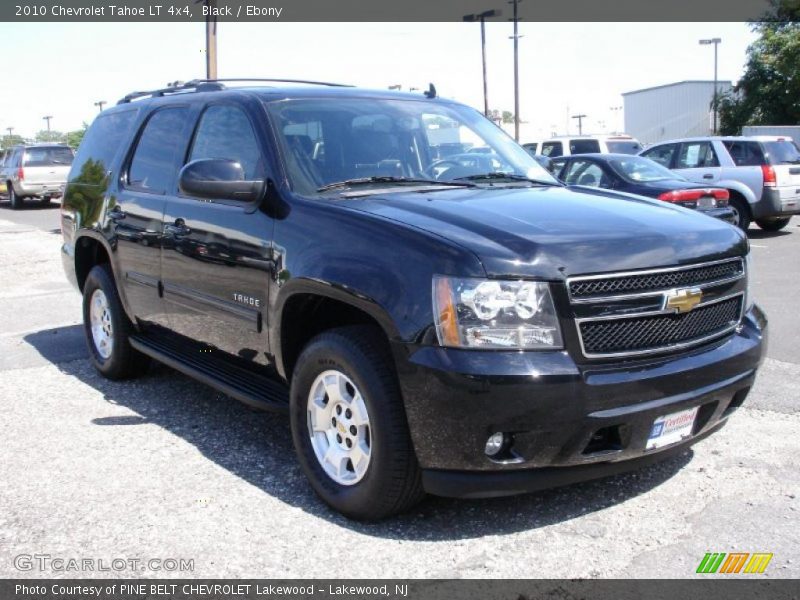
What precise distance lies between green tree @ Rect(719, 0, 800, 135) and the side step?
41.0m

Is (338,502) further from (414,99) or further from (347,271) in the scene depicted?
(414,99)

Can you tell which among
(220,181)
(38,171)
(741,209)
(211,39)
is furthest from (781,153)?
(38,171)

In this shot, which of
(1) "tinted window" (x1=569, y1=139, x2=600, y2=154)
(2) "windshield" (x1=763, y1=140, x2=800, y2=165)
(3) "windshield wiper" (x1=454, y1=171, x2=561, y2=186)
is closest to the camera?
(3) "windshield wiper" (x1=454, y1=171, x2=561, y2=186)

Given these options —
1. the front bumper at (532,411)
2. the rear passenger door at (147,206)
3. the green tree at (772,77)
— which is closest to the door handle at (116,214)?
the rear passenger door at (147,206)

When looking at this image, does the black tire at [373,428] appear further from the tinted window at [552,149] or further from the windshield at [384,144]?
the tinted window at [552,149]

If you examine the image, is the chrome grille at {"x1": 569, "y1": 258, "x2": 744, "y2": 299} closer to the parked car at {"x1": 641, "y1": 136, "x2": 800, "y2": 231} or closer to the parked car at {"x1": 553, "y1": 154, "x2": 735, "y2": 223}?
the parked car at {"x1": 553, "y1": 154, "x2": 735, "y2": 223}

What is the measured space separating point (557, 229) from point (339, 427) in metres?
1.26

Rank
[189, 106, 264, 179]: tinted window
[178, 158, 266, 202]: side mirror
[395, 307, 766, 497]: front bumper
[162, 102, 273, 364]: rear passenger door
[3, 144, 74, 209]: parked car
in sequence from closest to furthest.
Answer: [395, 307, 766, 497]: front bumper
[178, 158, 266, 202]: side mirror
[162, 102, 273, 364]: rear passenger door
[189, 106, 264, 179]: tinted window
[3, 144, 74, 209]: parked car

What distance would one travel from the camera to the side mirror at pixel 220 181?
13.1ft

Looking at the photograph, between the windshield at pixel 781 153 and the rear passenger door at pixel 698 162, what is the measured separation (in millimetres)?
844

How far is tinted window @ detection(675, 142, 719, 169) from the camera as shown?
49.0 feet

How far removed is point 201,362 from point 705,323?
2.76m

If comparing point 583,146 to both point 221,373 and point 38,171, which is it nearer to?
point 38,171

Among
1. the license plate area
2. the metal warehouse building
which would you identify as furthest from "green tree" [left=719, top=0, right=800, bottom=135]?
the license plate area
